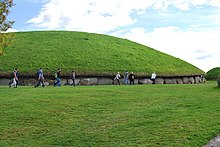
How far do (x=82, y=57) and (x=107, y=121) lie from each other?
27226 millimetres

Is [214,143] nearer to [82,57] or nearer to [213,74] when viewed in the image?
[82,57]

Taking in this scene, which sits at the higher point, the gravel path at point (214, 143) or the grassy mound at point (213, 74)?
the grassy mound at point (213, 74)

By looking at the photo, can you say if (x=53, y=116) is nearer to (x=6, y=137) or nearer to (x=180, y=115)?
(x=6, y=137)

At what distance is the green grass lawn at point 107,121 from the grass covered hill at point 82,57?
1829 cm

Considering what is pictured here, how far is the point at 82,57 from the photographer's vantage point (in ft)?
134

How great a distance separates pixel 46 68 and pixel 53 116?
22378 mm

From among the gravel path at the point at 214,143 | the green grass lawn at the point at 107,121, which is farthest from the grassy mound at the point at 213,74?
the gravel path at the point at 214,143

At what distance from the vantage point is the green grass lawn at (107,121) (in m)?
11.6

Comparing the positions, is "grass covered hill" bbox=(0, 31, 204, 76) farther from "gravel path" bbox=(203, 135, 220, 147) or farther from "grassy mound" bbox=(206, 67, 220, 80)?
"gravel path" bbox=(203, 135, 220, 147)

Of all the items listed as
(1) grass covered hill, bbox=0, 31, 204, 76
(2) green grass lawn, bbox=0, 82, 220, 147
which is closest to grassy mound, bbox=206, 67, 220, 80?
(1) grass covered hill, bbox=0, 31, 204, 76

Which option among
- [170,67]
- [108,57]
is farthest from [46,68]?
[170,67]

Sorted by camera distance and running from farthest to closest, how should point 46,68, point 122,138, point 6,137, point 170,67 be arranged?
point 170,67, point 46,68, point 6,137, point 122,138

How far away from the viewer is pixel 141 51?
47.4 m

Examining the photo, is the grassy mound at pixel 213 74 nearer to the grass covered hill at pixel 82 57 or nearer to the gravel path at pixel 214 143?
the grass covered hill at pixel 82 57
